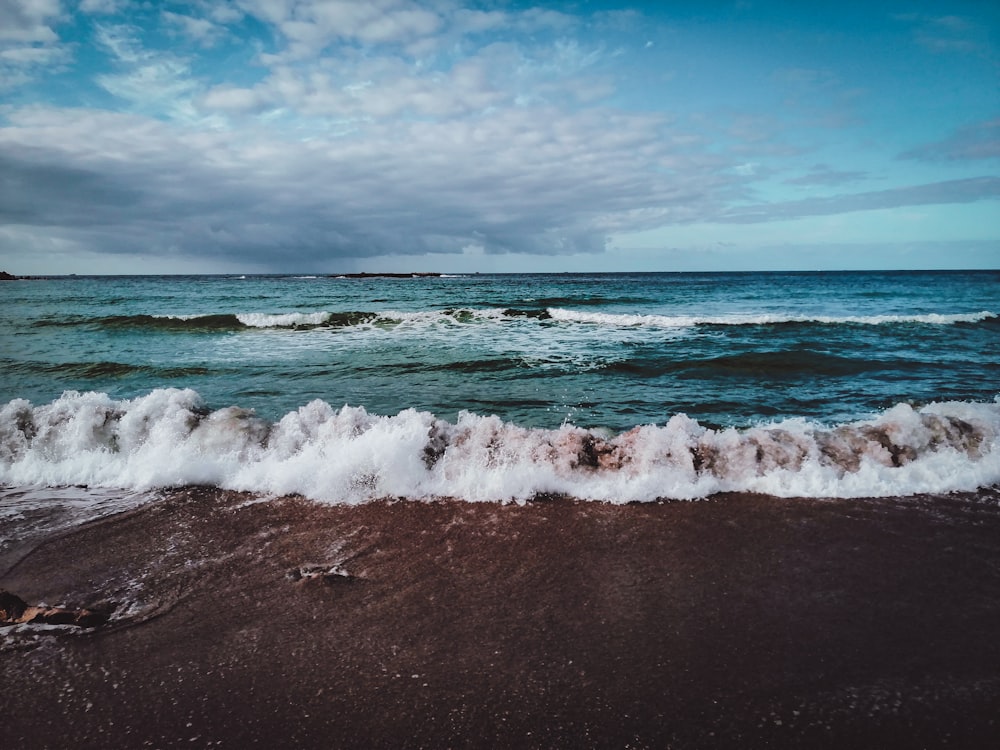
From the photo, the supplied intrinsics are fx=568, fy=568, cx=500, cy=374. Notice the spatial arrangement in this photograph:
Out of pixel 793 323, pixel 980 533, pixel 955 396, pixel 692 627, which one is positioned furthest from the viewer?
pixel 793 323

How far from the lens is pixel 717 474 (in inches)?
200

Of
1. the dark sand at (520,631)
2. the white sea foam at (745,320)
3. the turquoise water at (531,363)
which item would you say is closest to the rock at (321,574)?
the dark sand at (520,631)

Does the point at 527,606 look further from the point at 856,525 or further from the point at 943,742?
the point at 856,525

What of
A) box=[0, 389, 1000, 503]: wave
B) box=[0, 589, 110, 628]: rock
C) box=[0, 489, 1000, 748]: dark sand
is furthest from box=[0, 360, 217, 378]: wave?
box=[0, 589, 110, 628]: rock

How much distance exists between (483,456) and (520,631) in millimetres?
2347

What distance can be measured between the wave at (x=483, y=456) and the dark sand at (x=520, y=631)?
43 cm

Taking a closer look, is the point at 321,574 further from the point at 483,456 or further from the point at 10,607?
the point at 483,456

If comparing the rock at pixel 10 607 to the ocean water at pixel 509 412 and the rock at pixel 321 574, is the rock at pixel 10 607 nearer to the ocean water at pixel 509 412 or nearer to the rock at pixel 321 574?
the rock at pixel 321 574

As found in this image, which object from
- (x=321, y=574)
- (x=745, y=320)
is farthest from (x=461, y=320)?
(x=321, y=574)

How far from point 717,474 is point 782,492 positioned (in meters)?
0.53

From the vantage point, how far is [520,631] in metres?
2.96

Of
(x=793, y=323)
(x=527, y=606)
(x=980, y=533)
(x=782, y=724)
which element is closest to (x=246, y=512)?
(x=527, y=606)

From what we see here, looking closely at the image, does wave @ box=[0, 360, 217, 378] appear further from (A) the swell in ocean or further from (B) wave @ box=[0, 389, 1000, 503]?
(A) the swell in ocean

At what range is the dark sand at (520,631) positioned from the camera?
2.35 meters
